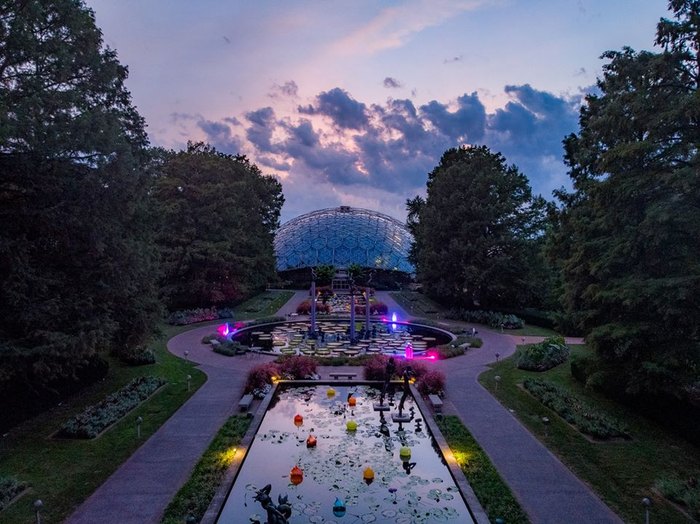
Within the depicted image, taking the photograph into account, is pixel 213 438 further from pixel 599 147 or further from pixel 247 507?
pixel 599 147

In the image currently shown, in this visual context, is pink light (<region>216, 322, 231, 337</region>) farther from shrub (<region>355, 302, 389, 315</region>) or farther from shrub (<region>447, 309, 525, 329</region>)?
shrub (<region>447, 309, 525, 329</region>)

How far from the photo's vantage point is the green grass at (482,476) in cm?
1079

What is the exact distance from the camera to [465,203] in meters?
41.1

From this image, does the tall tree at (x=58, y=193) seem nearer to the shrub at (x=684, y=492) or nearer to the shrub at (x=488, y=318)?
the shrub at (x=684, y=492)

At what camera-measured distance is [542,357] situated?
23.7 metres

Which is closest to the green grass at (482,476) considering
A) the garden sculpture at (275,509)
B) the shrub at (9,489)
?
the garden sculpture at (275,509)

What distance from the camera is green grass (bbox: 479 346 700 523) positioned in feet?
37.3

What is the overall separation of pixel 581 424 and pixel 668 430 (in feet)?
8.10

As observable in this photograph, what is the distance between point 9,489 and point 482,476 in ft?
35.7

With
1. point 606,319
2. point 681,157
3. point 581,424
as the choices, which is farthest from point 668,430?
point 681,157

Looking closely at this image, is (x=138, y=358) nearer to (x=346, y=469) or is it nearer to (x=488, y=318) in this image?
(x=346, y=469)

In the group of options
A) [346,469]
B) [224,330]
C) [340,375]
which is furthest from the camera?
[224,330]

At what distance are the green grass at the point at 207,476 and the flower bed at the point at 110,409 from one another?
12.3 feet

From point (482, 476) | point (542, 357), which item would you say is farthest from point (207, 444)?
point (542, 357)
